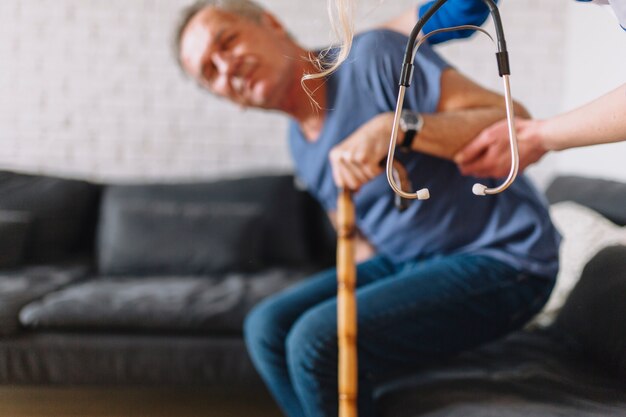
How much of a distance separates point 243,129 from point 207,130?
119mm

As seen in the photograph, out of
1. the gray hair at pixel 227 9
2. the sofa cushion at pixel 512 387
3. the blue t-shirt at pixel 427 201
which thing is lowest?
the sofa cushion at pixel 512 387

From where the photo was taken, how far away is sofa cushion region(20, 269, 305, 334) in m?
1.17

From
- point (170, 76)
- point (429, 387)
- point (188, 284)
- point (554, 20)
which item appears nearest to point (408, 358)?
point (429, 387)

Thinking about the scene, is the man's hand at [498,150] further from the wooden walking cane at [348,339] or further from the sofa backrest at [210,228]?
the sofa backrest at [210,228]

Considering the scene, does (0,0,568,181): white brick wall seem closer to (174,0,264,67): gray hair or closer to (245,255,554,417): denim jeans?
(174,0,264,67): gray hair

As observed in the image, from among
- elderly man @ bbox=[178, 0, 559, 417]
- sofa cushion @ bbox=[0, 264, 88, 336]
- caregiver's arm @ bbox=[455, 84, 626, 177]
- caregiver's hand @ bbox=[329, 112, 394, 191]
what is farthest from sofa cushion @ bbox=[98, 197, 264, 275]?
caregiver's arm @ bbox=[455, 84, 626, 177]

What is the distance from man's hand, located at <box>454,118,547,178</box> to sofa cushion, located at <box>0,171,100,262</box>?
1.86 ft

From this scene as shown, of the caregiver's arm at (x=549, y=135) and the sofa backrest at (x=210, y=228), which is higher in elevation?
the caregiver's arm at (x=549, y=135)

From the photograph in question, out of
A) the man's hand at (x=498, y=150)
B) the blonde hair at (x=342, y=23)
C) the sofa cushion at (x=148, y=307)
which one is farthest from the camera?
the sofa cushion at (x=148, y=307)

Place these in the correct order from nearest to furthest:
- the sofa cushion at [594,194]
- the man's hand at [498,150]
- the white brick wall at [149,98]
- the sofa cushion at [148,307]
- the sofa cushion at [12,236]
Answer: the man's hand at [498,150]
the sofa cushion at [12,236]
the sofa cushion at [594,194]
the sofa cushion at [148,307]
the white brick wall at [149,98]

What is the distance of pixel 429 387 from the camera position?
0.79 metres

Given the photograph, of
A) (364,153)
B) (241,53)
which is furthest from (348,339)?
(241,53)

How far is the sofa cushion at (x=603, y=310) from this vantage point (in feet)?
2.36

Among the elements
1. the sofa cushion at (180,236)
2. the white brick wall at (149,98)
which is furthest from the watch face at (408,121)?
the sofa cushion at (180,236)
